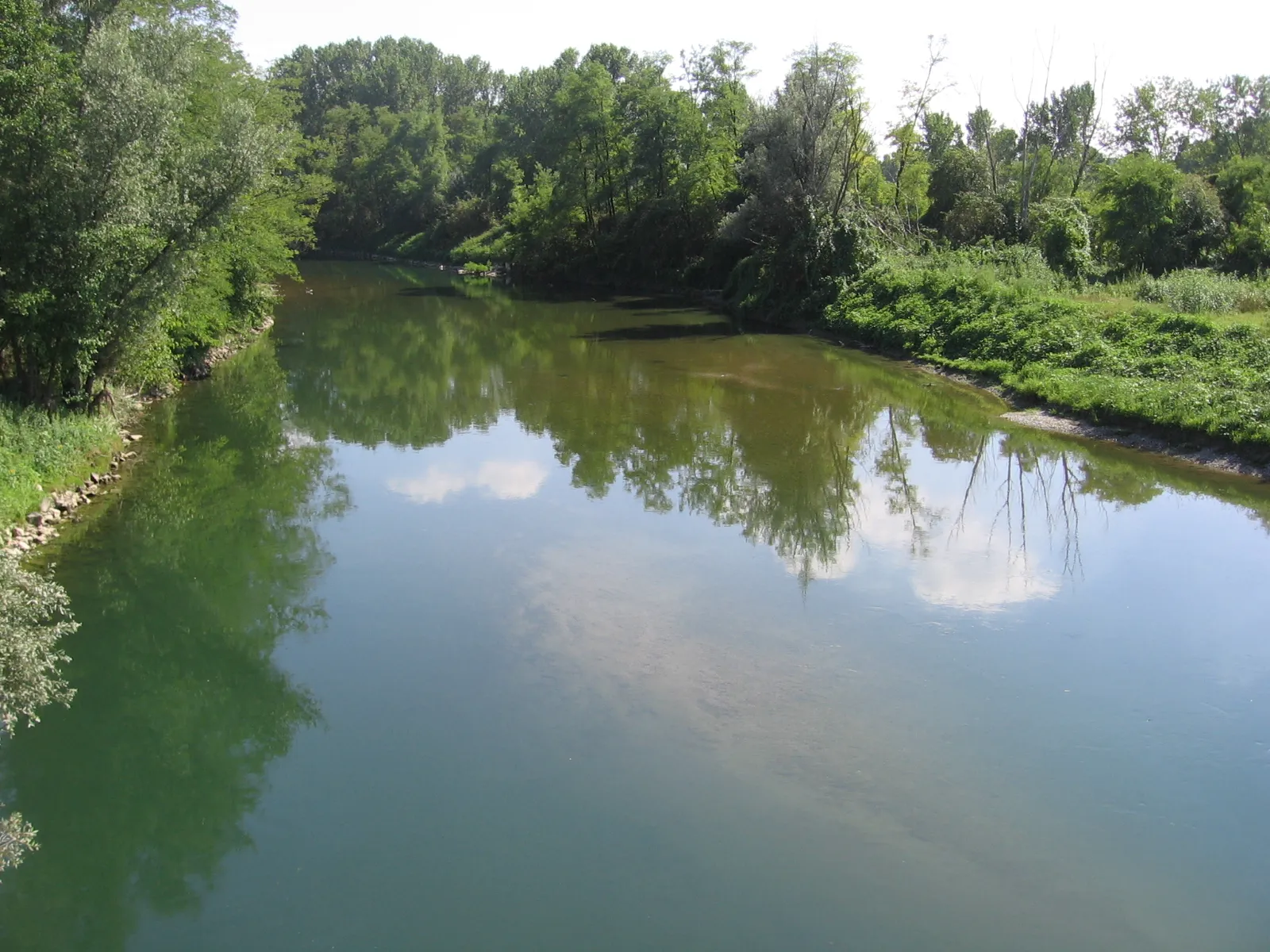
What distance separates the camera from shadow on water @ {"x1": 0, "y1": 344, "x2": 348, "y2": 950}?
7.20m

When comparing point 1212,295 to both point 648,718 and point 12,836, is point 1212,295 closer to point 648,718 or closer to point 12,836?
point 648,718

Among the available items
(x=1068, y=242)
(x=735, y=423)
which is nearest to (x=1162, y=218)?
(x=1068, y=242)

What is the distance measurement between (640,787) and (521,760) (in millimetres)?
1147

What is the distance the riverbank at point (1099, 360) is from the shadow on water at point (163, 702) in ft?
50.6

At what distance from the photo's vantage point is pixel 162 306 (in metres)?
16.8

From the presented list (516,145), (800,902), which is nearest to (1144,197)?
(800,902)

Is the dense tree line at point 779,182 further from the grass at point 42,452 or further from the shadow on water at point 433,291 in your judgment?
the grass at point 42,452

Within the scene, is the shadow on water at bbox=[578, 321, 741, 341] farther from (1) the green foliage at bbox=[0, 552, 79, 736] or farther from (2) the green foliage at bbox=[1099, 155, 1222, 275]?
(1) the green foliage at bbox=[0, 552, 79, 736]

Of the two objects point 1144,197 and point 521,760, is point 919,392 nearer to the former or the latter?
point 1144,197

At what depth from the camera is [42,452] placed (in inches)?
589

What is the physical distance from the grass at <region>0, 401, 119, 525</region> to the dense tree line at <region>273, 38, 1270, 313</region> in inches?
879

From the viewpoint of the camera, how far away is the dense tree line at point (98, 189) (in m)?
14.8

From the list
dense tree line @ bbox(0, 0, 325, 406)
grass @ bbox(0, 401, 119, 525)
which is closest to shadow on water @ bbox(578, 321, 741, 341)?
dense tree line @ bbox(0, 0, 325, 406)

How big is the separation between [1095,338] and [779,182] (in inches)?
705
